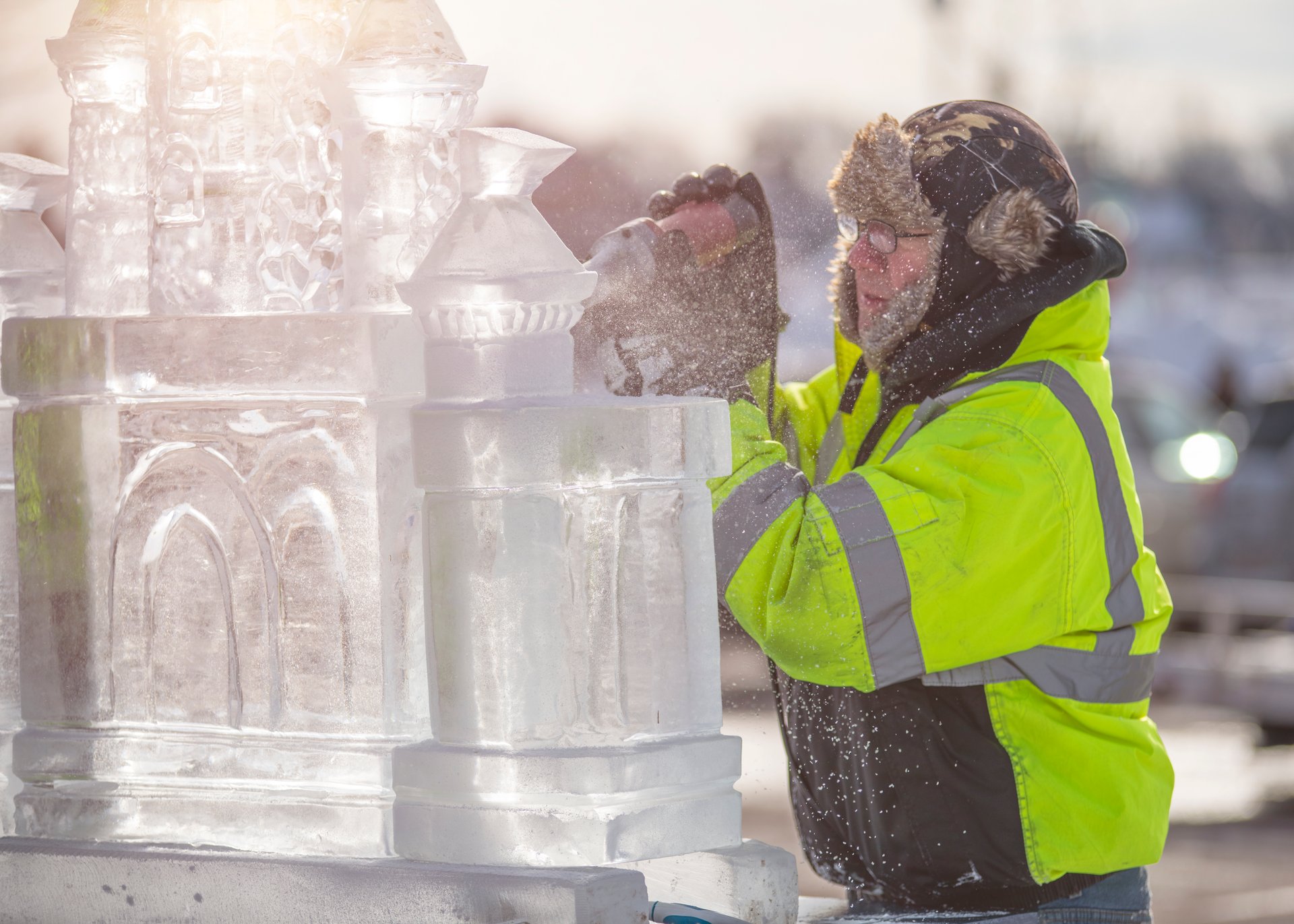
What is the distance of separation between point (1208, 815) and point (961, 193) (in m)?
7.58

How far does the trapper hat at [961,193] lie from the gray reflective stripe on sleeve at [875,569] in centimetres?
Answer: 40

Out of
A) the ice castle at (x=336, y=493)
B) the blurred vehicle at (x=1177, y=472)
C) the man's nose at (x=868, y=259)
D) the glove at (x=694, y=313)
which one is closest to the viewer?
the ice castle at (x=336, y=493)

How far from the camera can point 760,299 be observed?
9.22 feet

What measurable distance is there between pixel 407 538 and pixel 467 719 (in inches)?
10.0

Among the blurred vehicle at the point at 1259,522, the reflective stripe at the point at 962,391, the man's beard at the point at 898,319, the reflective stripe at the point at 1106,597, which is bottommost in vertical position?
the blurred vehicle at the point at 1259,522

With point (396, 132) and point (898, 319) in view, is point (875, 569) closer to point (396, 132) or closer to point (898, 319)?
point (898, 319)

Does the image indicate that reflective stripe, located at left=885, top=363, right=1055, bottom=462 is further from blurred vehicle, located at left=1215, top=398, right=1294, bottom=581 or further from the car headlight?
the car headlight

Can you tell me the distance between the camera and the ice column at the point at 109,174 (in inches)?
98.5

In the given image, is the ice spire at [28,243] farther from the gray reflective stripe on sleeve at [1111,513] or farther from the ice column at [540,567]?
the gray reflective stripe on sleeve at [1111,513]

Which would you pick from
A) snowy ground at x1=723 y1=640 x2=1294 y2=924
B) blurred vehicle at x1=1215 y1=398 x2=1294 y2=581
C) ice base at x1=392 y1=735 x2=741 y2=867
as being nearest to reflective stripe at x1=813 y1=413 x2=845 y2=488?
ice base at x1=392 y1=735 x2=741 y2=867

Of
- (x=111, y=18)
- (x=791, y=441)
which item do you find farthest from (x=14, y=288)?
(x=791, y=441)

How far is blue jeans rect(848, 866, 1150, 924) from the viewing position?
2.68m

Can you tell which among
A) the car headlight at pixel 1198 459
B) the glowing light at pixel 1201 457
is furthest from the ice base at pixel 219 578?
the glowing light at pixel 1201 457

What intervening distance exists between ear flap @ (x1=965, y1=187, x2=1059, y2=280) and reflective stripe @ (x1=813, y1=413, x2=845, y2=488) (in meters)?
0.47
